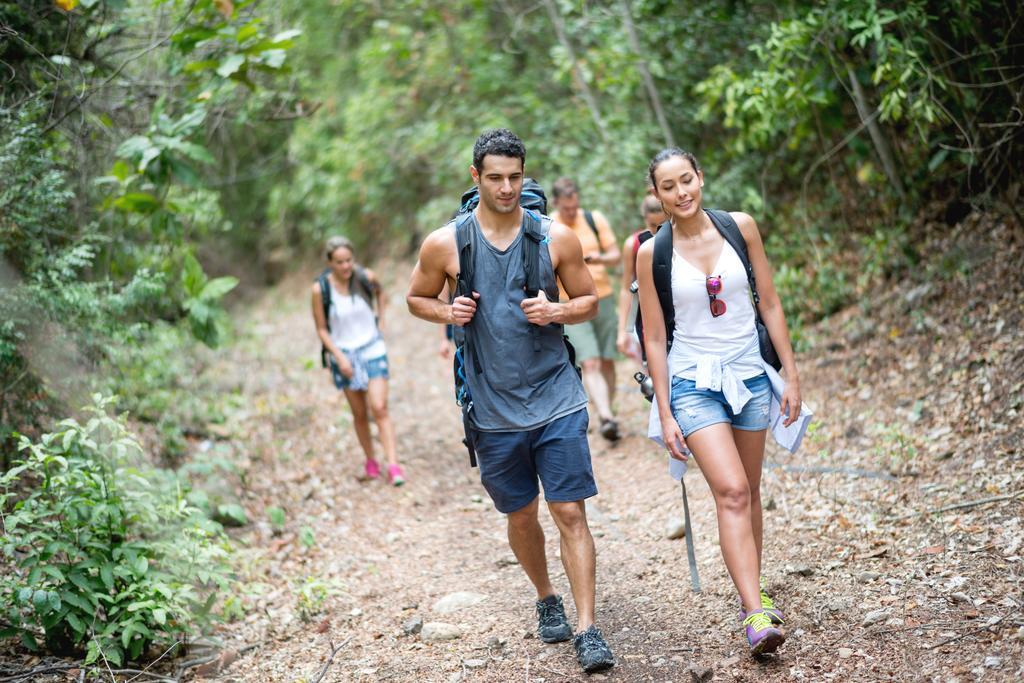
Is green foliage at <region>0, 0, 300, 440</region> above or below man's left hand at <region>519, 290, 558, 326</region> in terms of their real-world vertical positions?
above

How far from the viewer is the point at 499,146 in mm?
3789

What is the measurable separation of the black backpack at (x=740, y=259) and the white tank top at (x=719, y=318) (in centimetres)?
2

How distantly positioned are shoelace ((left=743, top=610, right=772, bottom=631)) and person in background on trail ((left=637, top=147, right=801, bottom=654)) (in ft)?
0.59

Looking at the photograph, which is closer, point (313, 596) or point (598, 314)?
point (313, 596)

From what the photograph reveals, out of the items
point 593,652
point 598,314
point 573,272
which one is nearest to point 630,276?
point 598,314

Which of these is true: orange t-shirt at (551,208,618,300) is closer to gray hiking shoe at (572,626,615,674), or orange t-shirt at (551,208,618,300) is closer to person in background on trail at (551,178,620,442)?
→ person in background on trail at (551,178,620,442)

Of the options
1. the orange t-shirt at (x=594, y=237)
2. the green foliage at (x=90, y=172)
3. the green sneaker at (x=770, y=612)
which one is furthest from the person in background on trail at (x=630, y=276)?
the green foliage at (x=90, y=172)

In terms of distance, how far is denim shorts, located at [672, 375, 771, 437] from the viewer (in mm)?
3898

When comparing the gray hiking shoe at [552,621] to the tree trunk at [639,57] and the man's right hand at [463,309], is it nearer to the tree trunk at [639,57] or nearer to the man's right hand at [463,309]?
the man's right hand at [463,309]

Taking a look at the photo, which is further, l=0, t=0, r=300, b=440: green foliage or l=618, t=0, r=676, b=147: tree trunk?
l=618, t=0, r=676, b=147: tree trunk

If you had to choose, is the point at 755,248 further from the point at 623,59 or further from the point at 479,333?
the point at 623,59

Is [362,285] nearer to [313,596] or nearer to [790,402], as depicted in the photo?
[313,596]

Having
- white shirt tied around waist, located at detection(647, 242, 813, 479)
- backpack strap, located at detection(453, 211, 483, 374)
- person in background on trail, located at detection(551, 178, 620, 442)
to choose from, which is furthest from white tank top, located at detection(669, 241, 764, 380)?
person in background on trail, located at detection(551, 178, 620, 442)

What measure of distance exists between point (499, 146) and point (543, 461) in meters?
1.42
